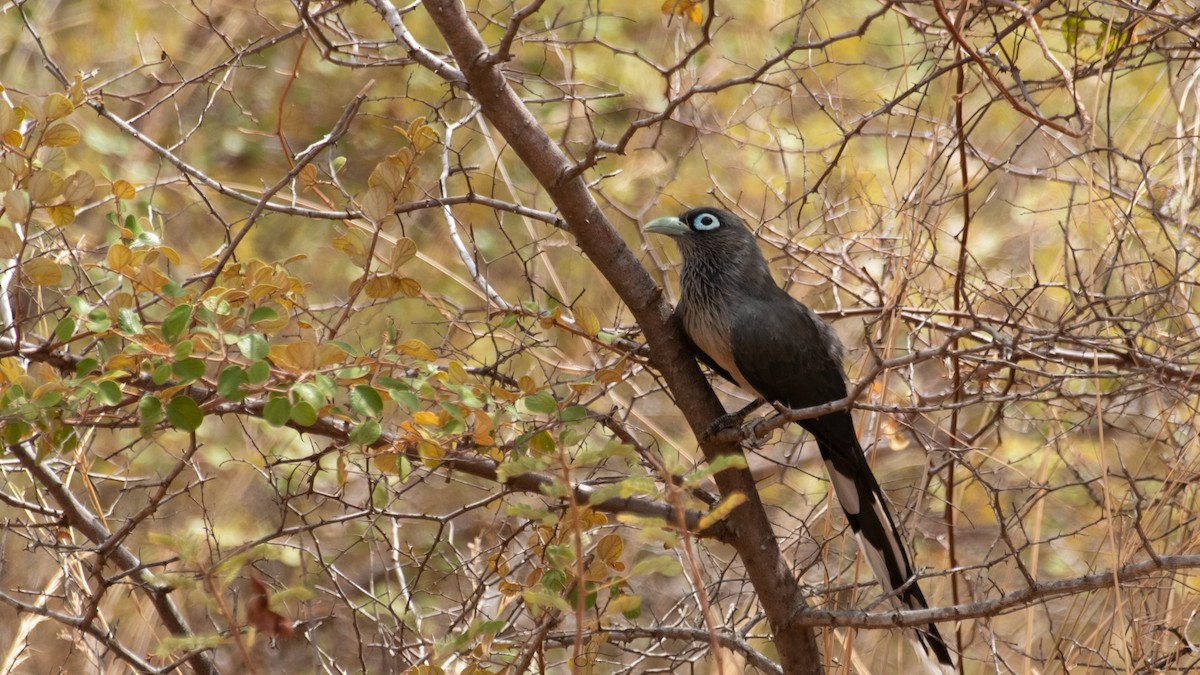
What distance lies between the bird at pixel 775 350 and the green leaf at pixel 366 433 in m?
1.45

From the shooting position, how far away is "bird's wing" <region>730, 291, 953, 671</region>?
3.88 metres

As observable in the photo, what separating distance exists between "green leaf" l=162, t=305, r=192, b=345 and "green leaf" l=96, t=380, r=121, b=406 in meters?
0.21

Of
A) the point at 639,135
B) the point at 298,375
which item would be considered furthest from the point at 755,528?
the point at 639,135

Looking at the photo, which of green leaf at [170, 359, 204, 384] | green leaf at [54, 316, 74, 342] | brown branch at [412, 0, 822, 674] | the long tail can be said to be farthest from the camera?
the long tail

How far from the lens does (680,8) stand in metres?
3.65

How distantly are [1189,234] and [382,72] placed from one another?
17.7 ft

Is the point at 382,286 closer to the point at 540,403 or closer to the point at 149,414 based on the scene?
the point at 540,403

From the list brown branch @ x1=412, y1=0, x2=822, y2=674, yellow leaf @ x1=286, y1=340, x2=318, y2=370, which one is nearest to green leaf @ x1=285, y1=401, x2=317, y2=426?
yellow leaf @ x1=286, y1=340, x2=318, y2=370

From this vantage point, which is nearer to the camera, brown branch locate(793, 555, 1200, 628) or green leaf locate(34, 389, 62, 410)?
brown branch locate(793, 555, 1200, 628)

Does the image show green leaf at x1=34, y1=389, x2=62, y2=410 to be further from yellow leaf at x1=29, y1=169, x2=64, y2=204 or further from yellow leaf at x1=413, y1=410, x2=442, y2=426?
yellow leaf at x1=413, y1=410, x2=442, y2=426

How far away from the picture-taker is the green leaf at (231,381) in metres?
2.29

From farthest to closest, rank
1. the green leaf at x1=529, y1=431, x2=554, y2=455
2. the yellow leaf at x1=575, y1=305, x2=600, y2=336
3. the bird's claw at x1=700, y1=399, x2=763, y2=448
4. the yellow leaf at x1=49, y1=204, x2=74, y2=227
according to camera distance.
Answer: the bird's claw at x1=700, y1=399, x2=763, y2=448, the yellow leaf at x1=575, y1=305, x2=600, y2=336, the green leaf at x1=529, y1=431, x2=554, y2=455, the yellow leaf at x1=49, y1=204, x2=74, y2=227

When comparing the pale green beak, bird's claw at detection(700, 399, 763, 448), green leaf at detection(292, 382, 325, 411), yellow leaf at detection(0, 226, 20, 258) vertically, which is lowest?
green leaf at detection(292, 382, 325, 411)

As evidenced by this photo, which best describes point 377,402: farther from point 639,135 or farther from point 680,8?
point 639,135
